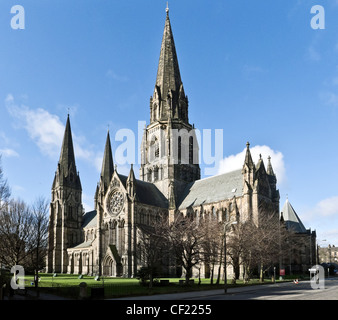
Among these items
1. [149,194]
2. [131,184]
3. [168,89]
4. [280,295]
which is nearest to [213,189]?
[149,194]

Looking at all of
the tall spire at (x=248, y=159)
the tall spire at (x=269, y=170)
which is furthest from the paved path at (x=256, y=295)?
the tall spire at (x=269, y=170)

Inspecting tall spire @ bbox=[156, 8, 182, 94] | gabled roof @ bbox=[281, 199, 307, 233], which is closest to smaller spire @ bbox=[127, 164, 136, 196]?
tall spire @ bbox=[156, 8, 182, 94]

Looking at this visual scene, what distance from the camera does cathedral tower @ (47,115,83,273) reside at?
8744cm

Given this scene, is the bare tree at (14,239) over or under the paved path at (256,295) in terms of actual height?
over

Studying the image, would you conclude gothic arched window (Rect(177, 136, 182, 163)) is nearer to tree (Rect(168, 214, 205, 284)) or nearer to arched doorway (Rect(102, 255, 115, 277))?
arched doorway (Rect(102, 255, 115, 277))

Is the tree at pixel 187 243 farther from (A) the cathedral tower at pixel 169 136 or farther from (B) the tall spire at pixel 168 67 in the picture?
(B) the tall spire at pixel 168 67

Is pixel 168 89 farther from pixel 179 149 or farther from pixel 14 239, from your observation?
pixel 14 239

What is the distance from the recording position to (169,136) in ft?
247

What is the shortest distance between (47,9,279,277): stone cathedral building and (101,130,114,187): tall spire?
0.85ft

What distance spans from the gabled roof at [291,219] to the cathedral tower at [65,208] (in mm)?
48991

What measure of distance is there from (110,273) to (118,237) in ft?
20.2

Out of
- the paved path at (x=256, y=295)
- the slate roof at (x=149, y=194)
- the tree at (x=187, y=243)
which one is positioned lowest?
the paved path at (x=256, y=295)

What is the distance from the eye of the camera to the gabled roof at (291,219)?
71.8 m
